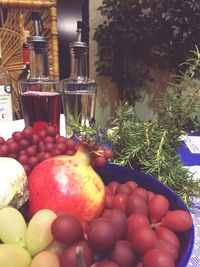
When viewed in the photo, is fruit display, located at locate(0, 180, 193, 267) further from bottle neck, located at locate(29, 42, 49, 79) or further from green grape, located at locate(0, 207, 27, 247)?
bottle neck, located at locate(29, 42, 49, 79)

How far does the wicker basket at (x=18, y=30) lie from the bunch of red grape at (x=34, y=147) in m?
0.66

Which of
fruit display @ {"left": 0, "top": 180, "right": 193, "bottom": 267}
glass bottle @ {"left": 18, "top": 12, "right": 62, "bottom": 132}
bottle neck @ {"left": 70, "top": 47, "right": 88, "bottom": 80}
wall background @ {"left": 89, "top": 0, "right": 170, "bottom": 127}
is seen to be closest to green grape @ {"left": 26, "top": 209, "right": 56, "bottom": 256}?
fruit display @ {"left": 0, "top": 180, "right": 193, "bottom": 267}

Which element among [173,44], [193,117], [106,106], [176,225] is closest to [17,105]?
[193,117]

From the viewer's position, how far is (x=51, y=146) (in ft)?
1.51

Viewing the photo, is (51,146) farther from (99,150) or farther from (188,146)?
(188,146)

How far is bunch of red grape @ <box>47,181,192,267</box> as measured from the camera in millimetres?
278

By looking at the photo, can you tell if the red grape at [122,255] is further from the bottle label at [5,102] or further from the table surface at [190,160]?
the bottle label at [5,102]

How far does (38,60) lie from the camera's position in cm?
77

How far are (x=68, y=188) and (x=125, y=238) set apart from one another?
0.29 feet

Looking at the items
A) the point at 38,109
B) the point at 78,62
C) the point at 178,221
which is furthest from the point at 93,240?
the point at 78,62

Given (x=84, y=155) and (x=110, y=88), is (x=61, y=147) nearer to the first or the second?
(x=84, y=155)

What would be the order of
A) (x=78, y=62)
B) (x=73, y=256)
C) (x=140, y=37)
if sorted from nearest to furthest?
1. (x=73, y=256)
2. (x=78, y=62)
3. (x=140, y=37)

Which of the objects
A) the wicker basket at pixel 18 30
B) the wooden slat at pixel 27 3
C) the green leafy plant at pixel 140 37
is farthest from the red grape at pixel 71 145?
the green leafy plant at pixel 140 37

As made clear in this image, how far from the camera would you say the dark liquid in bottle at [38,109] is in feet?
2.37
